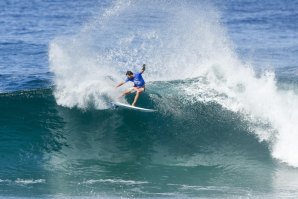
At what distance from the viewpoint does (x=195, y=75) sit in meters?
25.4

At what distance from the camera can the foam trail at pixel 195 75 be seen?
21.5 m

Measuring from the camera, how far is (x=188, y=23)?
34.8 metres

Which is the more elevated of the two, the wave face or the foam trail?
the foam trail

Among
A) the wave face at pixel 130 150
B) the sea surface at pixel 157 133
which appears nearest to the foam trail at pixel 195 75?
the sea surface at pixel 157 133

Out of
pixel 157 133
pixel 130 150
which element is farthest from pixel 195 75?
pixel 130 150

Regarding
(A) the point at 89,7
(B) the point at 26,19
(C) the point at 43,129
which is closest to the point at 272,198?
(C) the point at 43,129

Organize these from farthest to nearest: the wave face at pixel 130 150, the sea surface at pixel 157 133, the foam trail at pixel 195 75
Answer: the foam trail at pixel 195 75, the sea surface at pixel 157 133, the wave face at pixel 130 150

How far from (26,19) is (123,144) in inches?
1215

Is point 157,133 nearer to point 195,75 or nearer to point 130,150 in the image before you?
point 130,150

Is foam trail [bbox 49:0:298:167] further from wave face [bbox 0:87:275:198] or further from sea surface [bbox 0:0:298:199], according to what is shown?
wave face [bbox 0:87:275:198]

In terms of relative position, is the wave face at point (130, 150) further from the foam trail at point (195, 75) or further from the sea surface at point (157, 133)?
the foam trail at point (195, 75)

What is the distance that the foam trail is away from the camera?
21547 millimetres

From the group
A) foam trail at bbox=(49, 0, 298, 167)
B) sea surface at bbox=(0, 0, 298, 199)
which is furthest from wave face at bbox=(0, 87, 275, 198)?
foam trail at bbox=(49, 0, 298, 167)

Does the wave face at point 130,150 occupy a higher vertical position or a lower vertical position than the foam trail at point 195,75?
lower
